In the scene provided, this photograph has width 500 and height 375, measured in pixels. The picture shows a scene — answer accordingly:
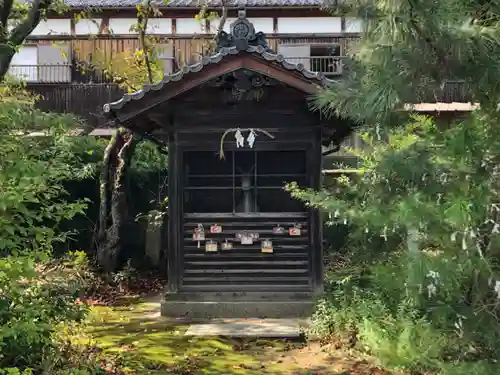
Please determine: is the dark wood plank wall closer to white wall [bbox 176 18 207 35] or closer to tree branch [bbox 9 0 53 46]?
tree branch [bbox 9 0 53 46]

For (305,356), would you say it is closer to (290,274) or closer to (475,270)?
(290,274)

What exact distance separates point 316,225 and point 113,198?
15.6ft

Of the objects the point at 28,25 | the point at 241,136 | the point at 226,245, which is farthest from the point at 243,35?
the point at 226,245

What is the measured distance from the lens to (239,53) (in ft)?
22.2

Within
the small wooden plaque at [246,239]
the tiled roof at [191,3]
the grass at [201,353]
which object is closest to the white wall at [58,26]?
the tiled roof at [191,3]

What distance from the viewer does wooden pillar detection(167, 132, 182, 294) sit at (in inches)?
299

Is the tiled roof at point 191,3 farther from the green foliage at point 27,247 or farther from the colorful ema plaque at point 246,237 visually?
the green foliage at point 27,247

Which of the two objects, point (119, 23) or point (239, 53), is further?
point (119, 23)

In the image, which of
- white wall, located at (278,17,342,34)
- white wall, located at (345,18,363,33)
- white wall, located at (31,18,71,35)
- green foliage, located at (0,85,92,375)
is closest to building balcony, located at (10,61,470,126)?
white wall, located at (278,17,342,34)

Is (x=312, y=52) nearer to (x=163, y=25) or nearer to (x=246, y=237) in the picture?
(x=163, y=25)

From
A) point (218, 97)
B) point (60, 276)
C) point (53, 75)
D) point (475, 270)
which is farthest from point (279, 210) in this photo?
point (53, 75)

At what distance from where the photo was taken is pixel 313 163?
296 inches

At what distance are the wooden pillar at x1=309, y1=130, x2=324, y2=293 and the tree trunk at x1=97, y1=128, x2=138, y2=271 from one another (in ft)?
14.3

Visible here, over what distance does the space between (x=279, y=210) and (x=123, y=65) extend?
562cm
